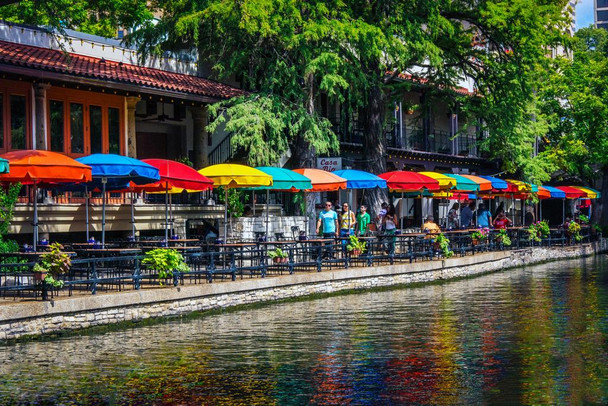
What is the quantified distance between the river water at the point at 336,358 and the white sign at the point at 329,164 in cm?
851

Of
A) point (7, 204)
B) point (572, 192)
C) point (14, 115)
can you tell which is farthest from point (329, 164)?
point (572, 192)

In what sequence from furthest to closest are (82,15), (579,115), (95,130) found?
1. (579,115)
2. (82,15)
3. (95,130)

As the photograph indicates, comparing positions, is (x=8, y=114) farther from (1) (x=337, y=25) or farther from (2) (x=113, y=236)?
(1) (x=337, y=25)

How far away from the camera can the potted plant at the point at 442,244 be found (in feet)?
96.0

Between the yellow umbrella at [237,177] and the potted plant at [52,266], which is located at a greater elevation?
the yellow umbrella at [237,177]

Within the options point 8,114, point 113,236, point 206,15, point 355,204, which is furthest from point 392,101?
point 8,114

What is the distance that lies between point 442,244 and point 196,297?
11.8 m

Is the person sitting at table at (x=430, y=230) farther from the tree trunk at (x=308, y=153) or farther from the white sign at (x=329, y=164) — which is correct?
the tree trunk at (x=308, y=153)

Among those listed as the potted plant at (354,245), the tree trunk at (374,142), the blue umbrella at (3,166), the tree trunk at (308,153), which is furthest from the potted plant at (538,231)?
the blue umbrella at (3,166)

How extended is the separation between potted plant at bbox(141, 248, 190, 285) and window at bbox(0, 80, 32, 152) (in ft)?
26.0

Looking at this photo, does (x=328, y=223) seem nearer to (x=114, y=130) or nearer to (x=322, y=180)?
(x=322, y=180)

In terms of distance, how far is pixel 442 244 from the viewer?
96.0 feet

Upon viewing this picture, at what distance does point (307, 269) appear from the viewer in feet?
79.9

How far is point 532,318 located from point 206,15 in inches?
564
